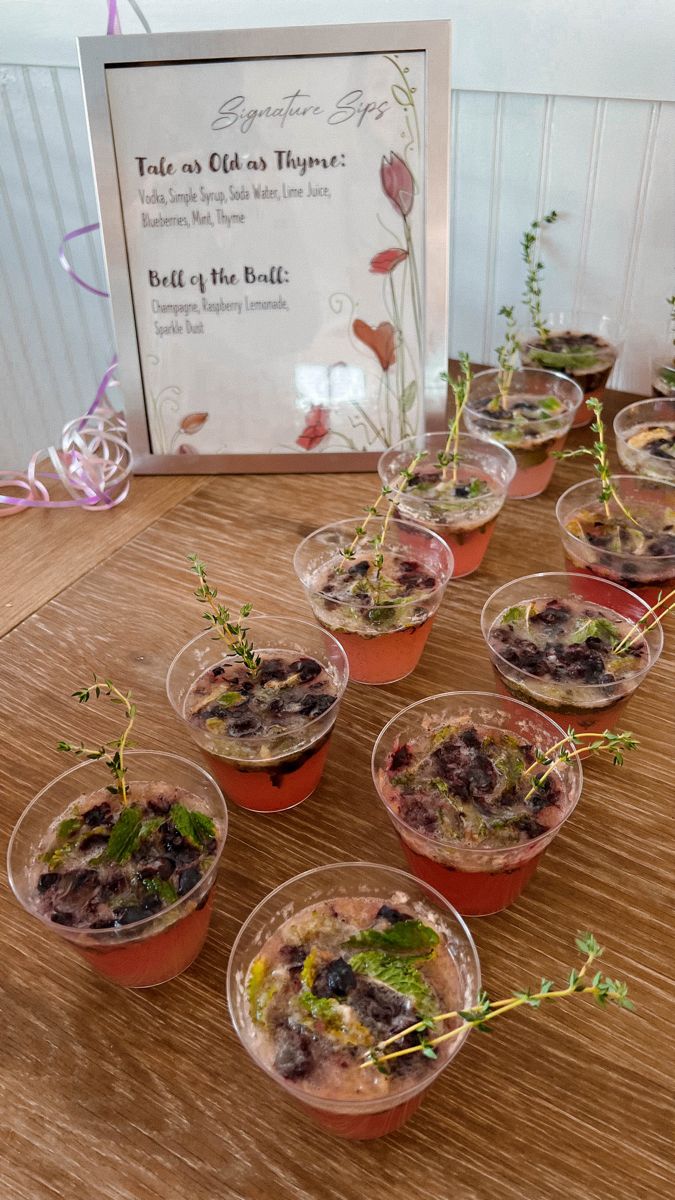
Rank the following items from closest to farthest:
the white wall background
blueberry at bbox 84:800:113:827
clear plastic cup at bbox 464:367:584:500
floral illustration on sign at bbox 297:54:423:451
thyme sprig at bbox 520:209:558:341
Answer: blueberry at bbox 84:800:113:827, floral illustration on sign at bbox 297:54:423:451, clear plastic cup at bbox 464:367:584:500, the white wall background, thyme sprig at bbox 520:209:558:341

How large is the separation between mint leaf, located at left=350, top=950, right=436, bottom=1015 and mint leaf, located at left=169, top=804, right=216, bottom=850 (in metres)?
0.18

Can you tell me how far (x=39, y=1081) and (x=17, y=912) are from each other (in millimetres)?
190

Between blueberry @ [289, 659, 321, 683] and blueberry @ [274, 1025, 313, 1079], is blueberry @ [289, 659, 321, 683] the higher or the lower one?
the higher one

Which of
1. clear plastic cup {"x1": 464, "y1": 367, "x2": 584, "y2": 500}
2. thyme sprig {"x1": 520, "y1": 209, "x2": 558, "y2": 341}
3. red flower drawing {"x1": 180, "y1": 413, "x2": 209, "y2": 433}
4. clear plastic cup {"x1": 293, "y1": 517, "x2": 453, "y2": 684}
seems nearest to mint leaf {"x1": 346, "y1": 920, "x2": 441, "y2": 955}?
clear plastic cup {"x1": 293, "y1": 517, "x2": 453, "y2": 684}

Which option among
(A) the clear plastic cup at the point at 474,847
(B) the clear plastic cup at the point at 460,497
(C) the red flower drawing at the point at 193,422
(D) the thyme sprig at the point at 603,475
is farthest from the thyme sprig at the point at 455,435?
(A) the clear plastic cup at the point at 474,847

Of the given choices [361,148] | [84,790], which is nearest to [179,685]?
[84,790]

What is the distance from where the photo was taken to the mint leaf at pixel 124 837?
87 cm

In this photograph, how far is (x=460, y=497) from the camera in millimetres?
1388

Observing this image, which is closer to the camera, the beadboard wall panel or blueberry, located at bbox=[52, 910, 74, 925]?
blueberry, located at bbox=[52, 910, 74, 925]

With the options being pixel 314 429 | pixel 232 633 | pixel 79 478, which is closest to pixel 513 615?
pixel 232 633

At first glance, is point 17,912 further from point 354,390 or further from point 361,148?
point 361,148

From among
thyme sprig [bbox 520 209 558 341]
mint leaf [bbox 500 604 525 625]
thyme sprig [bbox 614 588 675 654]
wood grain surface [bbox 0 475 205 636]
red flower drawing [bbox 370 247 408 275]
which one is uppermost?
red flower drawing [bbox 370 247 408 275]

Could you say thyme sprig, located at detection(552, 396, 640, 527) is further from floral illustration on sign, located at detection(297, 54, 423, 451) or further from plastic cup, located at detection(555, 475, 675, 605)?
floral illustration on sign, located at detection(297, 54, 423, 451)

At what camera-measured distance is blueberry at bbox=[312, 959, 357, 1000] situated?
777 mm
